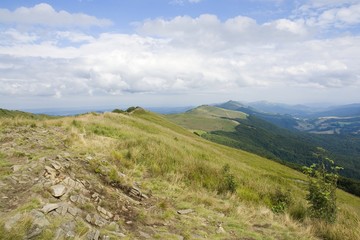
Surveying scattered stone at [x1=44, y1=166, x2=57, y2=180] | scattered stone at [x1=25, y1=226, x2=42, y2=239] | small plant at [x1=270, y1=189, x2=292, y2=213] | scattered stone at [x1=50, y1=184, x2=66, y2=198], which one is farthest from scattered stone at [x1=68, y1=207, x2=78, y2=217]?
small plant at [x1=270, y1=189, x2=292, y2=213]

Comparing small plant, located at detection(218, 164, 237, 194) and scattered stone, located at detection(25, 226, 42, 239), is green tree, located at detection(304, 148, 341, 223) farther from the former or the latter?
scattered stone, located at detection(25, 226, 42, 239)

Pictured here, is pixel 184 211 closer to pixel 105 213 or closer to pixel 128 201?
pixel 128 201

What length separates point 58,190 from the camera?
25.7 feet

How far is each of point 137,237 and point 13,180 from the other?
167 inches

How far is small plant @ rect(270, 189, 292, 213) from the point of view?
1235 centimetres

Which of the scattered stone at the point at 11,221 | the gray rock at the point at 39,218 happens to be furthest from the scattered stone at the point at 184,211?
the scattered stone at the point at 11,221

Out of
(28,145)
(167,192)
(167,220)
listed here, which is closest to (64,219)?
(167,220)

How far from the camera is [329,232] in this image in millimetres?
9148

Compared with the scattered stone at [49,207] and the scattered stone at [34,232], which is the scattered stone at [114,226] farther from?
the scattered stone at [34,232]

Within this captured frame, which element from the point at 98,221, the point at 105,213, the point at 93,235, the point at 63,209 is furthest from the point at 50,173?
the point at 93,235

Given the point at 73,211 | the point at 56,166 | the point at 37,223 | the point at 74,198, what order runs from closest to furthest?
the point at 37,223
the point at 73,211
the point at 74,198
the point at 56,166

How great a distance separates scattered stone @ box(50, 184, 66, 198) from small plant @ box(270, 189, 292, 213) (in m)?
9.08

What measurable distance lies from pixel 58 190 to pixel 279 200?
35.3 feet

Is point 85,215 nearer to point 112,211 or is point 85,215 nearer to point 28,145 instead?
point 112,211
